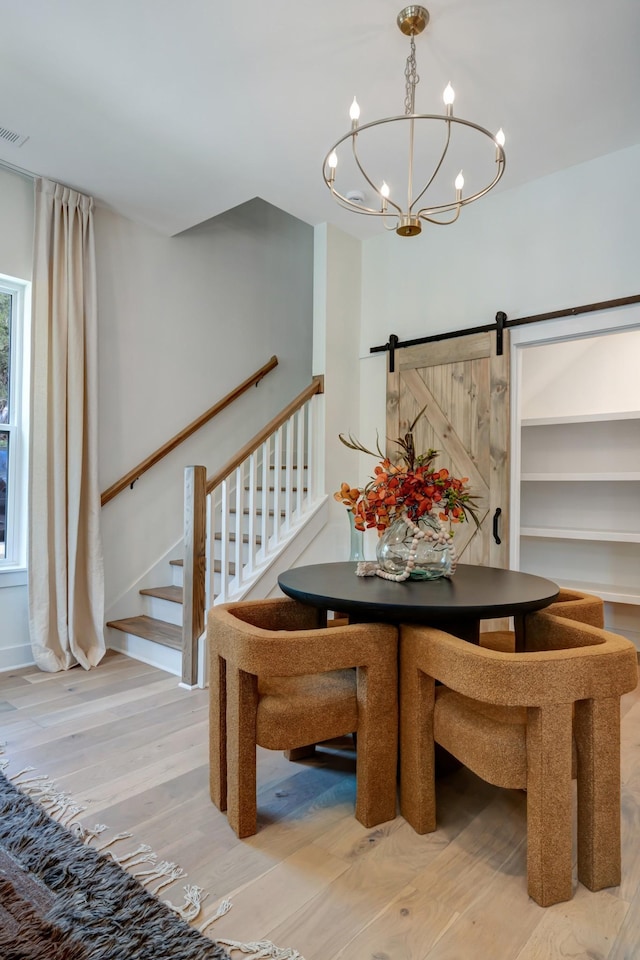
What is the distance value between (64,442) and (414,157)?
2.54 m

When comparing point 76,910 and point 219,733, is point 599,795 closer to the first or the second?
point 219,733

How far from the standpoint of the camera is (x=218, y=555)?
383cm

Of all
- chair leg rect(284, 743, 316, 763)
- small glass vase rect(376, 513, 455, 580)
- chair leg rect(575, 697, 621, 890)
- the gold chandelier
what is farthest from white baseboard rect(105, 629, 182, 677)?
the gold chandelier

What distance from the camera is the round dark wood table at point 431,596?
1657mm

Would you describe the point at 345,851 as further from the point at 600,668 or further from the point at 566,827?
the point at 600,668

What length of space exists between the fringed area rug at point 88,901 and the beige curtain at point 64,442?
5.02 ft

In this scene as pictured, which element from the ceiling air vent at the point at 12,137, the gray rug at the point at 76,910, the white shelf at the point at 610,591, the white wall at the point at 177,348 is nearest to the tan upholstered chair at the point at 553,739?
the gray rug at the point at 76,910

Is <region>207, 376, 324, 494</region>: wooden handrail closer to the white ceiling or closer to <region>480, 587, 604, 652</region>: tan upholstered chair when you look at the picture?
the white ceiling

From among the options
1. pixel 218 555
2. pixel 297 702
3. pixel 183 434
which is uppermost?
pixel 183 434

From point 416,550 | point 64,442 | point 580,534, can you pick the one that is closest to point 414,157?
point 416,550

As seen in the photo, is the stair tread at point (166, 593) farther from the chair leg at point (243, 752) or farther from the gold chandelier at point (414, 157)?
the gold chandelier at point (414, 157)

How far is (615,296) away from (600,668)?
93.0 inches

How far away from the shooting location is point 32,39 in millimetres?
2238

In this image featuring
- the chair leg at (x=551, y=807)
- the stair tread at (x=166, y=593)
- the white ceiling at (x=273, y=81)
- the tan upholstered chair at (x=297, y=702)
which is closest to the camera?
the chair leg at (x=551, y=807)
